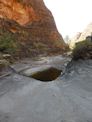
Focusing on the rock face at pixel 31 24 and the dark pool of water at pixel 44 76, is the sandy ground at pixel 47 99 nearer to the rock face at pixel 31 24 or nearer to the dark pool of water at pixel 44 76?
the dark pool of water at pixel 44 76

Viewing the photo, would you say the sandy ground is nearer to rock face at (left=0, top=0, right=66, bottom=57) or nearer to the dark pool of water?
the dark pool of water

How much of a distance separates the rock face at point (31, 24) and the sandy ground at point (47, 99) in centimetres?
1811

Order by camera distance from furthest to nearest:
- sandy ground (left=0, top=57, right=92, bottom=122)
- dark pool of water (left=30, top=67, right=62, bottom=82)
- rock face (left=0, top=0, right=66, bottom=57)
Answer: rock face (left=0, top=0, right=66, bottom=57), dark pool of water (left=30, top=67, right=62, bottom=82), sandy ground (left=0, top=57, right=92, bottom=122)

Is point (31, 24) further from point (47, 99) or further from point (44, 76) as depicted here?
point (47, 99)

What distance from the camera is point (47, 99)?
293 inches

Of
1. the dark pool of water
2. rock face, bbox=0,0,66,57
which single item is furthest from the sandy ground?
rock face, bbox=0,0,66,57

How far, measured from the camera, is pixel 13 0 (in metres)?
34.2

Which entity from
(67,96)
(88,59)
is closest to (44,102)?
(67,96)

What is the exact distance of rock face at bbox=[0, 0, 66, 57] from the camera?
29.7 metres

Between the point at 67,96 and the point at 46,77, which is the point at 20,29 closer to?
the point at 46,77

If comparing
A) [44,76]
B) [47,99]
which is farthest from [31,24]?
[47,99]

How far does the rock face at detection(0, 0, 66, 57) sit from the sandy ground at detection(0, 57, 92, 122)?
18107mm

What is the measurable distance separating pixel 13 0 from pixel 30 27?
4779 millimetres

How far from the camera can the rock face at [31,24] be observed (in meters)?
29.7
